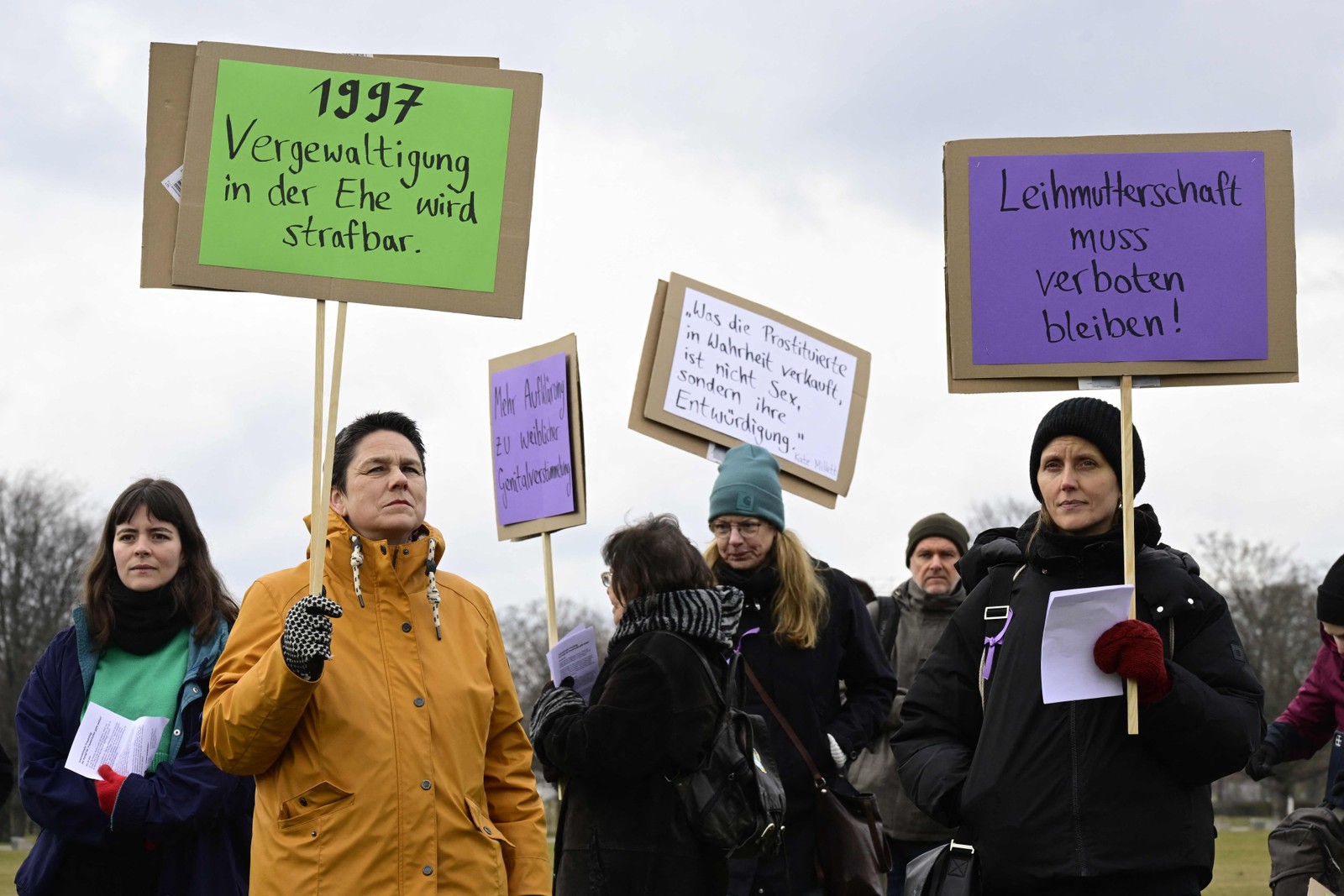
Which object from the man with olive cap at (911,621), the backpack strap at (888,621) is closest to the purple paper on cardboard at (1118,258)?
the man with olive cap at (911,621)

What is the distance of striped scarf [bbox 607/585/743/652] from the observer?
5.04 metres

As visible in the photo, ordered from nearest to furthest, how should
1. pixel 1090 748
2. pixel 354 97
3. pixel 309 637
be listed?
pixel 309 637 → pixel 1090 748 → pixel 354 97

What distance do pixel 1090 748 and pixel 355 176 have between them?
257cm

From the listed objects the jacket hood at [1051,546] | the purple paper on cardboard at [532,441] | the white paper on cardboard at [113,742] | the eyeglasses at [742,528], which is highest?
the purple paper on cardboard at [532,441]

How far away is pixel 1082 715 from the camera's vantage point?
409 cm

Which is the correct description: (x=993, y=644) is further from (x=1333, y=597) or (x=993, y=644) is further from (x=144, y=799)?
(x=1333, y=597)

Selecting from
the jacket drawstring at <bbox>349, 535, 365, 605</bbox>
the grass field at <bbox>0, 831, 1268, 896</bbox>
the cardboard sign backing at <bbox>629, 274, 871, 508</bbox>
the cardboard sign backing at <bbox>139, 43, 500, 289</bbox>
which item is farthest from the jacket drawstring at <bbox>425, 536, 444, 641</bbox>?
the grass field at <bbox>0, 831, 1268, 896</bbox>

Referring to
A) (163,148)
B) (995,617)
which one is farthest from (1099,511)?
(163,148)

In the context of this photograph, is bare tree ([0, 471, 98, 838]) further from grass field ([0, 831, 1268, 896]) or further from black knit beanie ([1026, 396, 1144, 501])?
black knit beanie ([1026, 396, 1144, 501])

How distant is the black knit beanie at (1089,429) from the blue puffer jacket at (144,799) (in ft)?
8.76

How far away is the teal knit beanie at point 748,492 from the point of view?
247 inches

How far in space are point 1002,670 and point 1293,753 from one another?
415cm

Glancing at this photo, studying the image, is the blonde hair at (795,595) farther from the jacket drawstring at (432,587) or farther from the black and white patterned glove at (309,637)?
the black and white patterned glove at (309,637)

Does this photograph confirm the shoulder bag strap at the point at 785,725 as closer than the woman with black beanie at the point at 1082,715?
No
